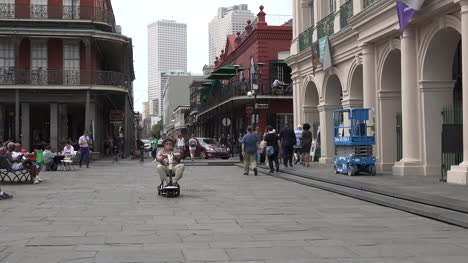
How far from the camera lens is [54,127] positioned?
30281 mm

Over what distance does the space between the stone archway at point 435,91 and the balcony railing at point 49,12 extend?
2117 cm

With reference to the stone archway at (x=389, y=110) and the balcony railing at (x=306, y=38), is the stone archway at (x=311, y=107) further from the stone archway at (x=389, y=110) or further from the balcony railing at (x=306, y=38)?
the stone archway at (x=389, y=110)

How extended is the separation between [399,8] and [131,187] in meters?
8.78

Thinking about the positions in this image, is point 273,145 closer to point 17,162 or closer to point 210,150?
point 17,162

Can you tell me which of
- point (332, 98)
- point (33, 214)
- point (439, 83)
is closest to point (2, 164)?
point (33, 214)

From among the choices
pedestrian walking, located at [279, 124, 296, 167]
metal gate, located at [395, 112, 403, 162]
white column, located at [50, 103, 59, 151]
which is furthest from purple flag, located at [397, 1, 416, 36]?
white column, located at [50, 103, 59, 151]

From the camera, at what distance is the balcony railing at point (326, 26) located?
22309 mm

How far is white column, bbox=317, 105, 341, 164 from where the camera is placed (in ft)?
78.5

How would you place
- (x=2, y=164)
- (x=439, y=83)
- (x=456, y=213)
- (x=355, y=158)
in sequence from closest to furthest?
(x=456, y=213), (x=2, y=164), (x=439, y=83), (x=355, y=158)

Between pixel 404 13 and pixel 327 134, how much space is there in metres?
10.1

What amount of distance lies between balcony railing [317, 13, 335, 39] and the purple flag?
7.56 metres

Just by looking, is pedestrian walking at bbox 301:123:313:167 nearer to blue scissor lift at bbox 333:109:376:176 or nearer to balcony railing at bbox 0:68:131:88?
blue scissor lift at bbox 333:109:376:176

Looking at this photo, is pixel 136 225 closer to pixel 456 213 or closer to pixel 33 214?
pixel 33 214

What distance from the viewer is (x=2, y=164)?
14.4 meters
